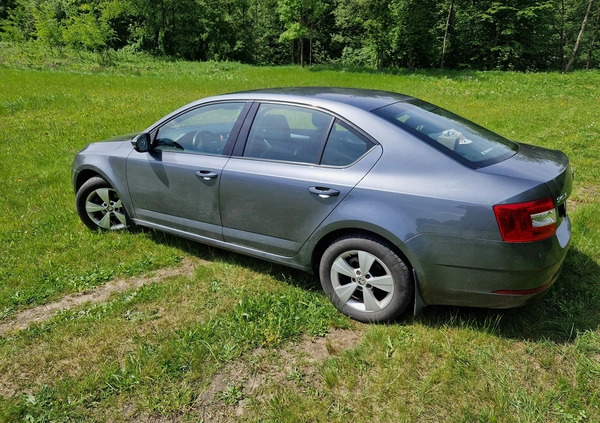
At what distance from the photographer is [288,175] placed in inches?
123

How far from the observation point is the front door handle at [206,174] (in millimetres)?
3502

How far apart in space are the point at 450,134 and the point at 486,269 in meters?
1.10

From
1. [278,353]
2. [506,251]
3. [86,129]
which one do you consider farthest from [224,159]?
[86,129]

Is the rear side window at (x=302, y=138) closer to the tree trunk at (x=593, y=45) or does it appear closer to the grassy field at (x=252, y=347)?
the grassy field at (x=252, y=347)

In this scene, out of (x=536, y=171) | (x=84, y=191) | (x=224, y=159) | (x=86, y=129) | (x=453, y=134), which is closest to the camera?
(x=536, y=171)

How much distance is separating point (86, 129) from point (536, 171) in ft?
32.3

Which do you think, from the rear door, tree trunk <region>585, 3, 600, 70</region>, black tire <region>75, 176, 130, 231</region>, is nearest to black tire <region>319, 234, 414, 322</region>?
the rear door

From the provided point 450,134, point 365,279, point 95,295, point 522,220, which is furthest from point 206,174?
point 522,220

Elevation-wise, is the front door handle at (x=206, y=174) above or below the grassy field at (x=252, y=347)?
above

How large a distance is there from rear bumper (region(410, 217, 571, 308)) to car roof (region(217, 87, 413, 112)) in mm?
1185

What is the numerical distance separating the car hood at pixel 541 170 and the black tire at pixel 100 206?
3584 millimetres

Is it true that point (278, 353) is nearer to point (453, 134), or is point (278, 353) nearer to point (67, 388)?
point (67, 388)

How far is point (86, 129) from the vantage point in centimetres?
988

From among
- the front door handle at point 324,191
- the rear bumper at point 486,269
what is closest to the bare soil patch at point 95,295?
the front door handle at point 324,191
